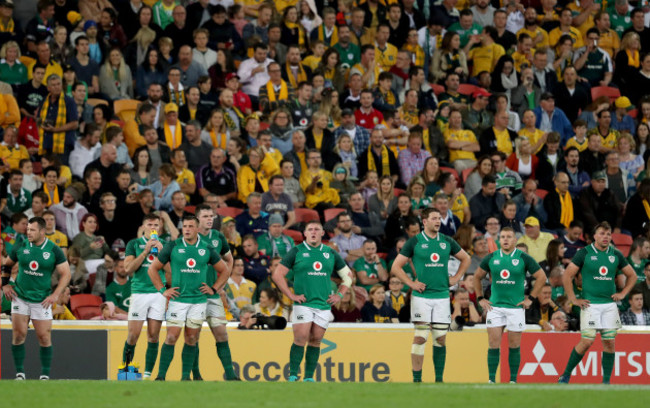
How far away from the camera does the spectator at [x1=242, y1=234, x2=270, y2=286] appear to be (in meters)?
18.5

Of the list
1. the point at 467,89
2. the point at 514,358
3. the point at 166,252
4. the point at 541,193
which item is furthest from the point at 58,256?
the point at 467,89

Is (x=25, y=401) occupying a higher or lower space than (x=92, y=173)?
lower

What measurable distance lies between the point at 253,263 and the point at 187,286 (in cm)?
396

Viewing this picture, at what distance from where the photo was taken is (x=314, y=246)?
15.2 meters

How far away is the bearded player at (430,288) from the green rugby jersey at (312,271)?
962 mm

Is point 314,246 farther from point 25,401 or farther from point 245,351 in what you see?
point 25,401

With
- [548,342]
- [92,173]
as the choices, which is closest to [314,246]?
[548,342]

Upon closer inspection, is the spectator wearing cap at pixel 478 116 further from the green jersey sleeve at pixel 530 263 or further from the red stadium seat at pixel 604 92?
the green jersey sleeve at pixel 530 263

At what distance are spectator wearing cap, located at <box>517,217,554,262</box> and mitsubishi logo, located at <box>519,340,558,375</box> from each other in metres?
2.68

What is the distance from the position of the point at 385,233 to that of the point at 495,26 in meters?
7.39

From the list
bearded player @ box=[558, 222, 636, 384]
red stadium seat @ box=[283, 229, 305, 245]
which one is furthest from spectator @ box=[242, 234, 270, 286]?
bearded player @ box=[558, 222, 636, 384]

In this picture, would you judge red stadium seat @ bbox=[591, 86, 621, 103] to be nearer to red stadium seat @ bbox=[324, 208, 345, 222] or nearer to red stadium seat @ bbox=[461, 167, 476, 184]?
red stadium seat @ bbox=[461, 167, 476, 184]

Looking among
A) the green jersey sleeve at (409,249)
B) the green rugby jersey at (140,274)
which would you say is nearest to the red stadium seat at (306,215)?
the green rugby jersey at (140,274)

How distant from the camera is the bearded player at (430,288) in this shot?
15.3 m
